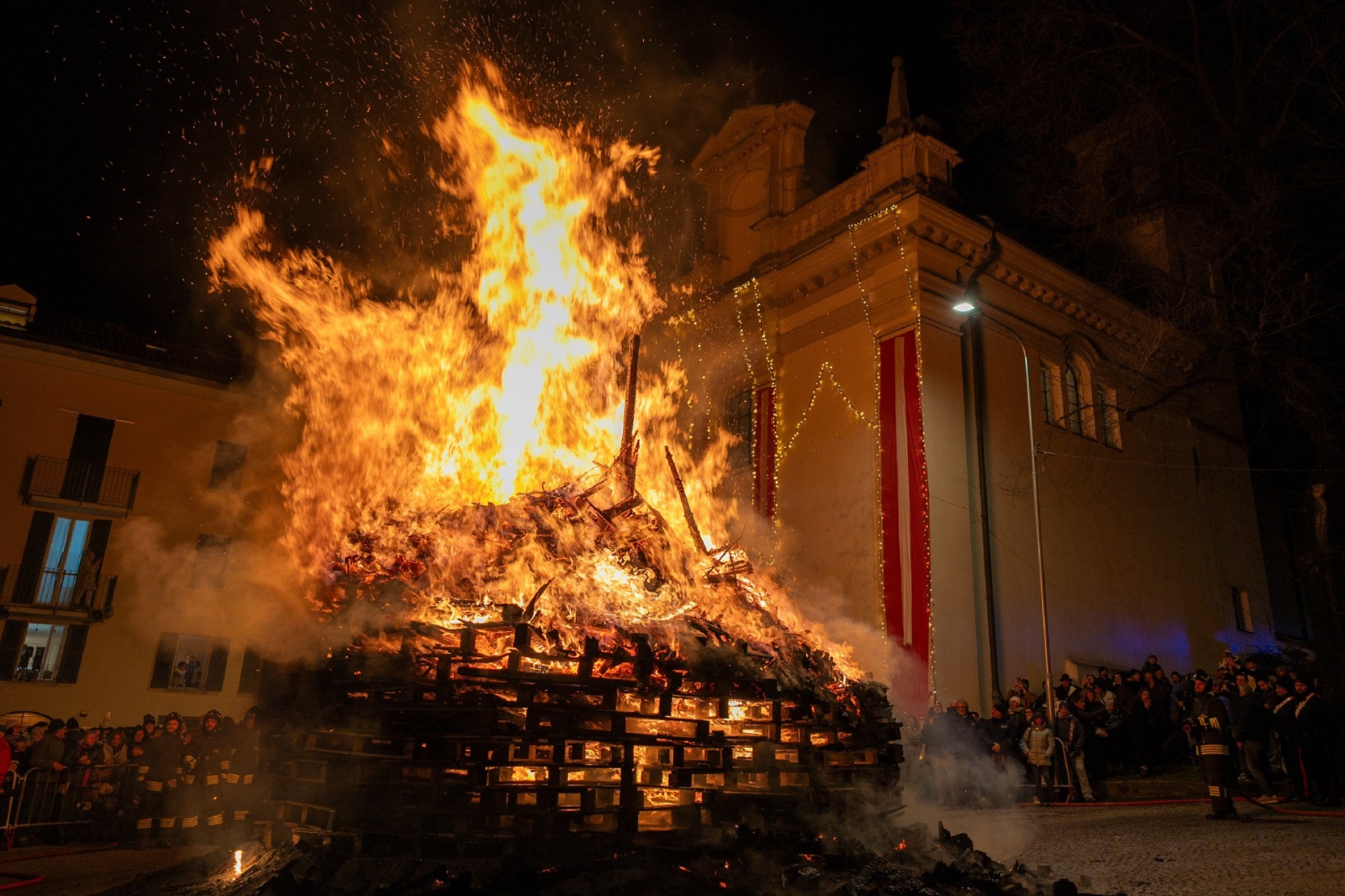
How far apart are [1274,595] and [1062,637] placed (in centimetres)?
1231

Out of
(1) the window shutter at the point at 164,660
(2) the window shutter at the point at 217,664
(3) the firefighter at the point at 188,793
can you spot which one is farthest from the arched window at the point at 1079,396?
(1) the window shutter at the point at 164,660

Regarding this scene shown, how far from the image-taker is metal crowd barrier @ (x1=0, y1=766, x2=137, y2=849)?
947 cm

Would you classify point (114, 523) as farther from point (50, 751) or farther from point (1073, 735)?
point (1073, 735)

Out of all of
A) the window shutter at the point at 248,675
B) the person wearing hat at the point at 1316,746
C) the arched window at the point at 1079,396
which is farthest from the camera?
the window shutter at the point at 248,675

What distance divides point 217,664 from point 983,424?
1818cm

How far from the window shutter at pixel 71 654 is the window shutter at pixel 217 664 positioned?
2594mm

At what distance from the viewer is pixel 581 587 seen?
20.4 feet

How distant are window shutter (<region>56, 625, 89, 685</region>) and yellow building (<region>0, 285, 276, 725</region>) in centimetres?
3

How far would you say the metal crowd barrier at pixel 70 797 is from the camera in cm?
947

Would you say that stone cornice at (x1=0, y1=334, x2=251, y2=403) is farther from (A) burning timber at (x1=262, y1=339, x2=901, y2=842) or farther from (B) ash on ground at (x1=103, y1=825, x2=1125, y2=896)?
(B) ash on ground at (x1=103, y1=825, x2=1125, y2=896)

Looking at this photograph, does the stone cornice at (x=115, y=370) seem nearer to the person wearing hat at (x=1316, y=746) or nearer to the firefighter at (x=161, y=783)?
the firefighter at (x=161, y=783)

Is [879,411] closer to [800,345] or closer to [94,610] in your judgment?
[800,345]

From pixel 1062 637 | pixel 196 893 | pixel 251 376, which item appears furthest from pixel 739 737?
pixel 251 376

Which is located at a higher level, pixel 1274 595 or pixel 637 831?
pixel 1274 595
